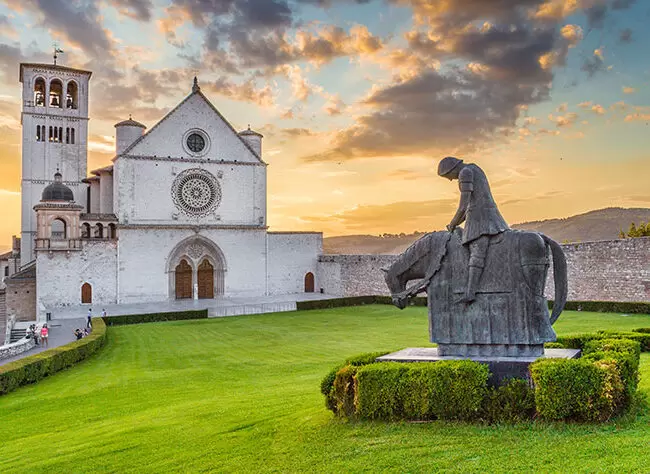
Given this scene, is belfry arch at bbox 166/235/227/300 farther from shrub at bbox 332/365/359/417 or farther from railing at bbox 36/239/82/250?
shrub at bbox 332/365/359/417

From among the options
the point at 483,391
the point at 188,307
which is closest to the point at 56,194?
the point at 188,307

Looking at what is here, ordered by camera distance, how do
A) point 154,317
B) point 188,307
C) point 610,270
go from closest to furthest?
point 610,270
point 154,317
point 188,307

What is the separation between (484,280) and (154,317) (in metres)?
28.4

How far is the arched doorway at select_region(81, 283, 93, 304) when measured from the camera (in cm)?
3997

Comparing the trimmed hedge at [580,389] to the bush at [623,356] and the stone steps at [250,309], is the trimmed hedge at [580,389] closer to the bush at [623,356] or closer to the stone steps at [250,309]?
the bush at [623,356]

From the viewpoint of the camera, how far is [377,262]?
44.3 m

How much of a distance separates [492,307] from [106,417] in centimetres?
803

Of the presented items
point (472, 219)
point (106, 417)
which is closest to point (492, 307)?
point (472, 219)

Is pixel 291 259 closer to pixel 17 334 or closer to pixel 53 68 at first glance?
pixel 17 334

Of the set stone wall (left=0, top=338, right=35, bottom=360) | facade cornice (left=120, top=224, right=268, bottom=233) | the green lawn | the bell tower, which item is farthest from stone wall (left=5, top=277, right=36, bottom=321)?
the green lawn

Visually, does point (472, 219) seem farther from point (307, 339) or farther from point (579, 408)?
point (307, 339)

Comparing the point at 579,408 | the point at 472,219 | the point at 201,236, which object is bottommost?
the point at 579,408

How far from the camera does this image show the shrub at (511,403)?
23.1 feet

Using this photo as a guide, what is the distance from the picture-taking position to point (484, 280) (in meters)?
8.32
